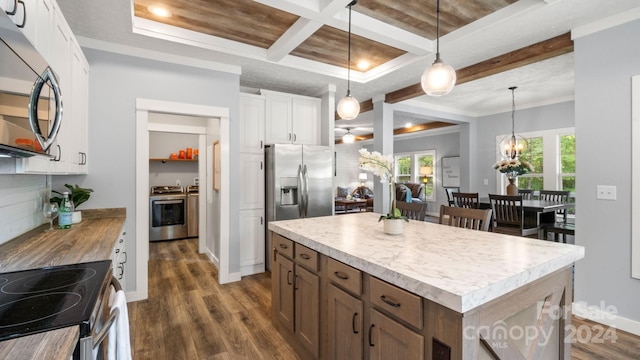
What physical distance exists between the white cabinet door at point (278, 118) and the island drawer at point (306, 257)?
2.37 meters

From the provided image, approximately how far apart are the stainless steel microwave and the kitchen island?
144 cm

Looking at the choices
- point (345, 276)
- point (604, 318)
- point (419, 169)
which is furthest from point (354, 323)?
point (419, 169)

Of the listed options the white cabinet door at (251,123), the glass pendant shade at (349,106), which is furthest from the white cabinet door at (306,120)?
the glass pendant shade at (349,106)

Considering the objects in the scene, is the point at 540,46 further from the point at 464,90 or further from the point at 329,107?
the point at 329,107

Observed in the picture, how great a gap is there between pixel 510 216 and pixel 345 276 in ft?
10.7

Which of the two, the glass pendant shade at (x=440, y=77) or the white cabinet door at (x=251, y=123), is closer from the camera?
the glass pendant shade at (x=440, y=77)

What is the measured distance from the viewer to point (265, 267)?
13.2ft

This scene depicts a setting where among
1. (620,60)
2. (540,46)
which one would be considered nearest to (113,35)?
(540,46)

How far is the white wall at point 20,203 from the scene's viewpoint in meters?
1.79

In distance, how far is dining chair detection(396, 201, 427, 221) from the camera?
2.65 meters

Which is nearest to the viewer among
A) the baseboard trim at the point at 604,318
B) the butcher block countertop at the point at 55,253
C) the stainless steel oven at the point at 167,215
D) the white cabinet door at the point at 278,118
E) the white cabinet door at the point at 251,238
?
the butcher block countertop at the point at 55,253

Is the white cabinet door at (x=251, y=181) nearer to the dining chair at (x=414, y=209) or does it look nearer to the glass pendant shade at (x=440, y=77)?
the dining chair at (x=414, y=209)

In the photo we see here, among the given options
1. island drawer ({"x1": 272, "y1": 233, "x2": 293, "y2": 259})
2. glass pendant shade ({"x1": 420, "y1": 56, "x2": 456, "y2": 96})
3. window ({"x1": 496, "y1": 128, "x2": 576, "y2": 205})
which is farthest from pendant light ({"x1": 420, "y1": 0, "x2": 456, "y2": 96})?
window ({"x1": 496, "y1": 128, "x2": 576, "y2": 205})

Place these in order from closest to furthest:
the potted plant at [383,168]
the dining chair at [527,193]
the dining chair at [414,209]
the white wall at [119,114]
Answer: the potted plant at [383,168] → the dining chair at [414,209] → the white wall at [119,114] → the dining chair at [527,193]
